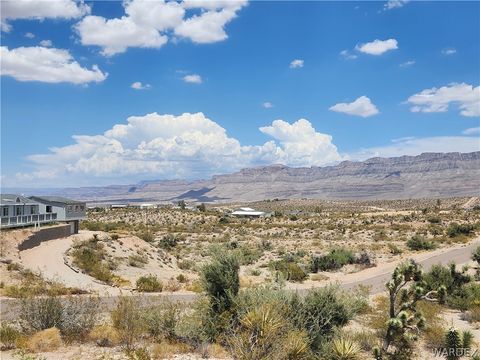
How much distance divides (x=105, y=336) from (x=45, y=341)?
150 centimetres

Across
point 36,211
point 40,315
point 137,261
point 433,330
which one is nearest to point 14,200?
point 36,211

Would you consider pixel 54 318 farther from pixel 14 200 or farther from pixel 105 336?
pixel 14 200

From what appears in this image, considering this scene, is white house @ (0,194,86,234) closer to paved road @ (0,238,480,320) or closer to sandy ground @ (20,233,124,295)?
sandy ground @ (20,233,124,295)

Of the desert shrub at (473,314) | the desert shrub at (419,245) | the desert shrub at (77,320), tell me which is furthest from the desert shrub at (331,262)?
the desert shrub at (77,320)

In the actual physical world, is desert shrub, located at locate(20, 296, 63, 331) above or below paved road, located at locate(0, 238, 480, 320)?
above

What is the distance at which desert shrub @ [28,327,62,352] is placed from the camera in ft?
38.4

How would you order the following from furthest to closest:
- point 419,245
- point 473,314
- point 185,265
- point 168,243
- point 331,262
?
point 168,243 → point 419,245 → point 185,265 → point 331,262 → point 473,314

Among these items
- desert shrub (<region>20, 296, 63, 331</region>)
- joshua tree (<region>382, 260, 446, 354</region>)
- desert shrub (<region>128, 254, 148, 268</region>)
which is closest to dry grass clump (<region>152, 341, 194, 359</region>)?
desert shrub (<region>20, 296, 63, 331</region>)

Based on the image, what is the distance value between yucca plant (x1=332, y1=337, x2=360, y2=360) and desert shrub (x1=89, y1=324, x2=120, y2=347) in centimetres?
573

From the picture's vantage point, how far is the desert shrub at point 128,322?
12.0 metres

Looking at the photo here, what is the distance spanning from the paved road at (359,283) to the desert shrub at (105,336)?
204 cm

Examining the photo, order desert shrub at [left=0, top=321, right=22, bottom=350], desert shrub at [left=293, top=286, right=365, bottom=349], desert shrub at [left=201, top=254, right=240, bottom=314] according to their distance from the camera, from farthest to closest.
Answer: desert shrub at [left=201, top=254, right=240, bottom=314]
desert shrub at [left=0, top=321, right=22, bottom=350]
desert shrub at [left=293, top=286, right=365, bottom=349]

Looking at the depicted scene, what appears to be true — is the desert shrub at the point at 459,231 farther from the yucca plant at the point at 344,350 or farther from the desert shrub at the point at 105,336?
the desert shrub at the point at 105,336

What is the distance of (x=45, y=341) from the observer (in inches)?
467
